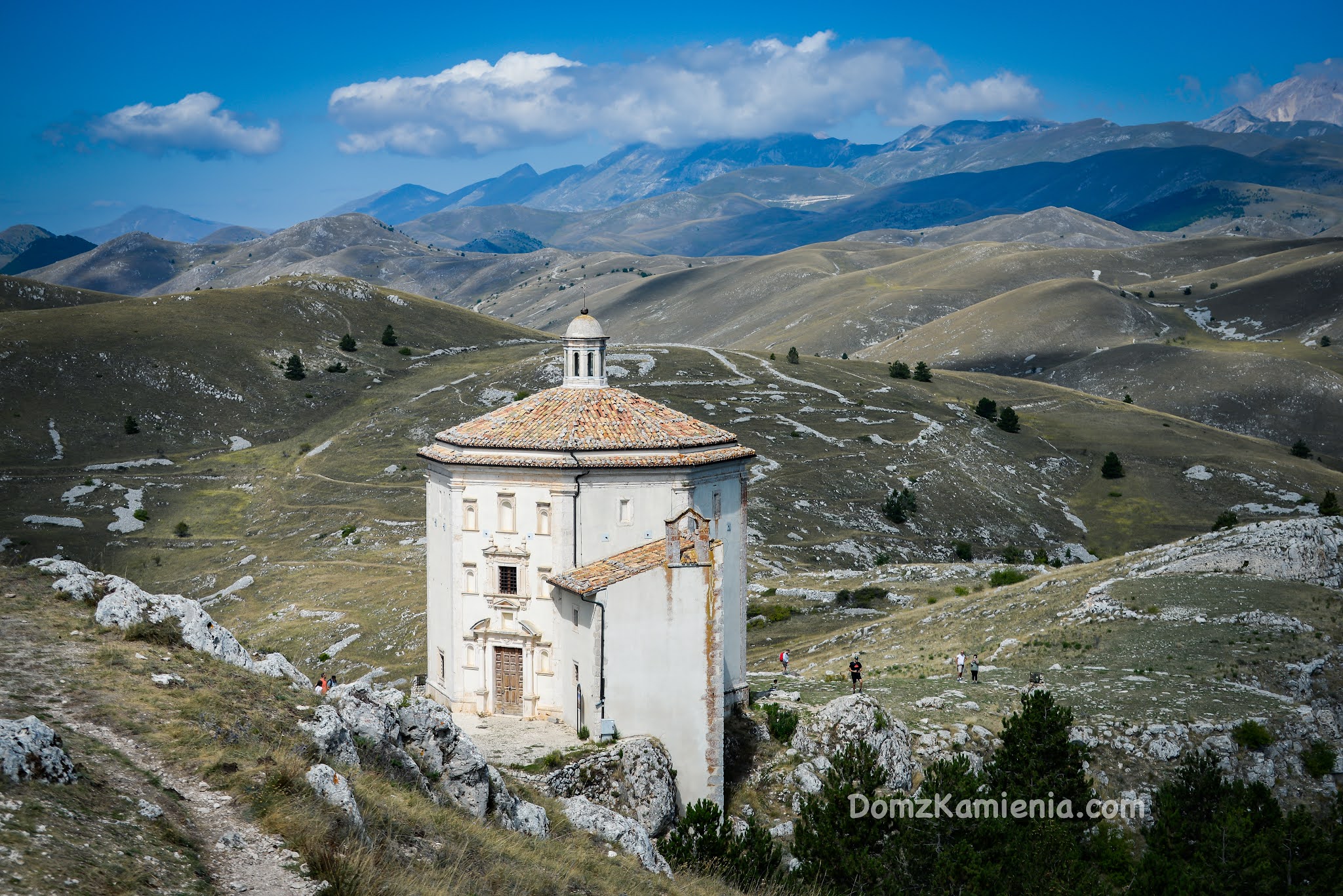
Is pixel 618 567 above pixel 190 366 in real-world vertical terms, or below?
below

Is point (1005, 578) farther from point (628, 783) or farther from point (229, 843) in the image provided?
point (229, 843)

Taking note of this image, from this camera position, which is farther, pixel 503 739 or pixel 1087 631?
pixel 1087 631

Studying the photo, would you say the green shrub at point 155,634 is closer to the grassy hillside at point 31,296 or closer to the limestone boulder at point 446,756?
the limestone boulder at point 446,756

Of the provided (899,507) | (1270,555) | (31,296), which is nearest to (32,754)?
(1270,555)

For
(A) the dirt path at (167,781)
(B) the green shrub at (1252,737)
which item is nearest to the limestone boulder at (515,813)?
(A) the dirt path at (167,781)

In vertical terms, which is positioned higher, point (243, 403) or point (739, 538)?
point (243, 403)

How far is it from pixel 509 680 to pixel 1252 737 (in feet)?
77.0

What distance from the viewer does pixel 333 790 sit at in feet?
53.3

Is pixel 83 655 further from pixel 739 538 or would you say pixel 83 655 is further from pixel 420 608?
pixel 420 608

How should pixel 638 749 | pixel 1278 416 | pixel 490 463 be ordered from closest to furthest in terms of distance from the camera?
1. pixel 638 749
2. pixel 490 463
3. pixel 1278 416

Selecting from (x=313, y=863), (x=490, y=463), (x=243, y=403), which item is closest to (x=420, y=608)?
(x=490, y=463)

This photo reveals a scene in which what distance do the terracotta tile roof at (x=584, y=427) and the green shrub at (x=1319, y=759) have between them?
68.1 ft

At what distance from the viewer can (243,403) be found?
129875mm

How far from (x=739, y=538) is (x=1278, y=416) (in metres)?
169
